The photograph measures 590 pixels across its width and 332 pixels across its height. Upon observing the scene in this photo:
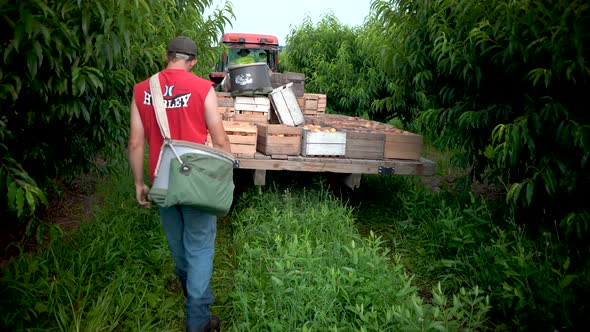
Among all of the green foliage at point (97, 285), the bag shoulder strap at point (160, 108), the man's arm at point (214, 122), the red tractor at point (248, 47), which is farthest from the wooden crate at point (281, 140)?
the red tractor at point (248, 47)

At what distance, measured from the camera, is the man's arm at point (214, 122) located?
308 cm

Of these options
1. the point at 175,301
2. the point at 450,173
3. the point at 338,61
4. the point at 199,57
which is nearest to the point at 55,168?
the point at 175,301

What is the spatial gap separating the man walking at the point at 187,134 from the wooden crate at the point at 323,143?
83.0 inches

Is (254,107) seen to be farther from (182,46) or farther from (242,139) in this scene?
(182,46)

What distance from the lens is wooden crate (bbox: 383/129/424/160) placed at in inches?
215

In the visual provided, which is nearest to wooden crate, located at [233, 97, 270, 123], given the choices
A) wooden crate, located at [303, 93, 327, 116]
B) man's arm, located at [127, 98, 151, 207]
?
wooden crate, located at [303, 93, 327, 116]

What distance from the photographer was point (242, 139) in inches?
204

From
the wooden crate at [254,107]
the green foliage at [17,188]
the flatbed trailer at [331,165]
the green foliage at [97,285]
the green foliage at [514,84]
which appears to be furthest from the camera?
the wooden crate at [254,107]

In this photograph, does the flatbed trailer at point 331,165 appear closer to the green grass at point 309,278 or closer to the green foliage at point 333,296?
the green grass at point 309,278

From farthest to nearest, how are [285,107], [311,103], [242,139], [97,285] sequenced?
1. [311,103]
2. [285,107]
3. [242,139]
4. [97,285]

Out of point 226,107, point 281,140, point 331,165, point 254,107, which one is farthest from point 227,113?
point 331,165

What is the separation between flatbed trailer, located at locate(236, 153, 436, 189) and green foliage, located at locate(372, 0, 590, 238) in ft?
1.77

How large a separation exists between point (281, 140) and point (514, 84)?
2.33 meters

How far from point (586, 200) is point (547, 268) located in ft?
3.15
